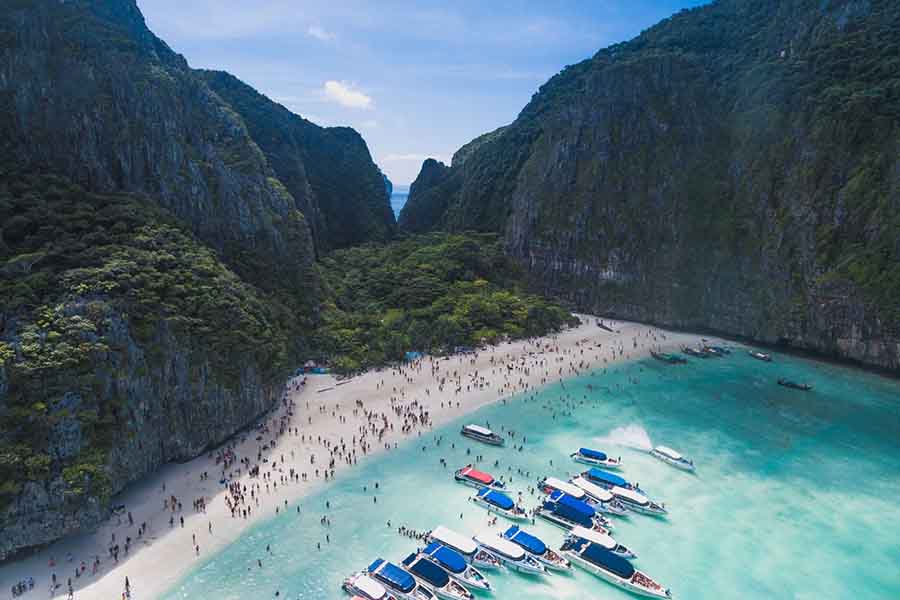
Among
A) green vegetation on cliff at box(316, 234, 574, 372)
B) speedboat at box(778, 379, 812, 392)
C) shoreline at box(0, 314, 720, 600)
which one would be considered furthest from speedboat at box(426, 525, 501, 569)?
speedboat at box(778, 379, 812, 392)

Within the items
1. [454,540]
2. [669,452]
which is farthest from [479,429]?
[454,540]

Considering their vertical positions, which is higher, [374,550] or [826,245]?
[826,245]

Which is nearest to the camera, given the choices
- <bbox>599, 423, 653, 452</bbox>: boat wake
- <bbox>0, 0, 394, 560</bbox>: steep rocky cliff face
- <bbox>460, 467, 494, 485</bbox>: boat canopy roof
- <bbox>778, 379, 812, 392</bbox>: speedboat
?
<bbox>0, 0, 394, 560</bbox>: steep rocky cliff face

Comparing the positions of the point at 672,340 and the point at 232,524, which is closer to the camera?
the point at 232,524

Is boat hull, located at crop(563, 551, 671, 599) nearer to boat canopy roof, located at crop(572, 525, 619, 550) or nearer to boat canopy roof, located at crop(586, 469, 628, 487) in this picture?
boat canopy roof, located at crop(572, 525, 619, 550)

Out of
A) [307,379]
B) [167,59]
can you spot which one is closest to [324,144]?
[167,59]

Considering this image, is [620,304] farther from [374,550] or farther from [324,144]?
[324,144]
